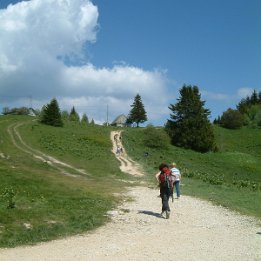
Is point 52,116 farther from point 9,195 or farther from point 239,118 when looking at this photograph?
point 9,195

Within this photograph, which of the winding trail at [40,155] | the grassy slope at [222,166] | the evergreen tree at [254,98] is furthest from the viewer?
the evergreen tree at [254,98]

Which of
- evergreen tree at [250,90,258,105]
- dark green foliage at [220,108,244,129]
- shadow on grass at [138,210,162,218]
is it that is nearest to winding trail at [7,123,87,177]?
shadow on grass at [138,210,162,218]

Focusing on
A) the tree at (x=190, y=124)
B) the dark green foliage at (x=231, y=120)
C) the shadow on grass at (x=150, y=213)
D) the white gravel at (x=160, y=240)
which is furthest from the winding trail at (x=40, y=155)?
the dark green foliage at (x=231, y=120)

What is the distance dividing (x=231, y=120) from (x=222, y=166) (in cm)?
4550

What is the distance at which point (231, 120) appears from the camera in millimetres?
104062

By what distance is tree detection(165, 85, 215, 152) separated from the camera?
74625 millimetres

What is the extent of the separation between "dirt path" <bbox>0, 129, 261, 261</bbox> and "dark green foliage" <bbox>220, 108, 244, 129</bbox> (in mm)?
86130

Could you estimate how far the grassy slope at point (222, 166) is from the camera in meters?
24.6

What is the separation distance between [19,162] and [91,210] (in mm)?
22889

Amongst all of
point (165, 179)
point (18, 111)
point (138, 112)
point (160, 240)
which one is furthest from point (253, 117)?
point (160, 240)

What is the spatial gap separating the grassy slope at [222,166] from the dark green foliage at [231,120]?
2.32 metres

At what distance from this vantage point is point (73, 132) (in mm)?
72000

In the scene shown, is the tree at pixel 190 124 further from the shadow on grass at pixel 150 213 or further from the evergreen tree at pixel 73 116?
the shadow on grass at pixel 150 213

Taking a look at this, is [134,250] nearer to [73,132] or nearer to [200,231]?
[200,231]
